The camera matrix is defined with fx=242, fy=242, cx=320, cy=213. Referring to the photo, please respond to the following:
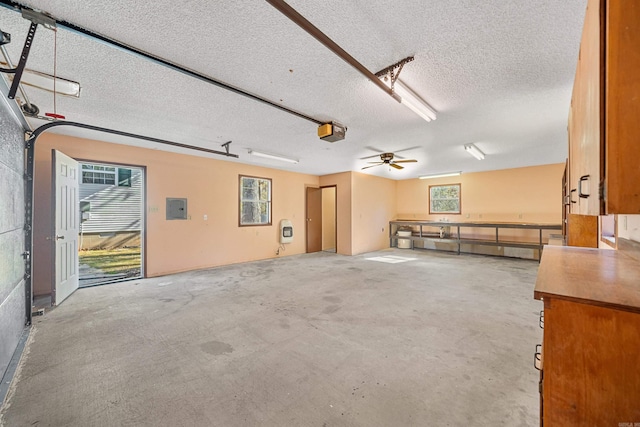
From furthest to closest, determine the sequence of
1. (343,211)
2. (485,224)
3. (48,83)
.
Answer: (343,211) → (485,224) → (48,83)

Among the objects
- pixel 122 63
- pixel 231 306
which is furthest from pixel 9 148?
pixel 231 306

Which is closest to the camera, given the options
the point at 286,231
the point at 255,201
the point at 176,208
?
the point at 176,208

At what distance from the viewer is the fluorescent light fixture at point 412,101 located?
8.21 feet

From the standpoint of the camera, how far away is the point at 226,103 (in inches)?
116

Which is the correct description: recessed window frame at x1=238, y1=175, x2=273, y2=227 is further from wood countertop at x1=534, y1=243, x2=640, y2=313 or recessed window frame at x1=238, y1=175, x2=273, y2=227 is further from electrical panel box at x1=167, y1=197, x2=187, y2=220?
wood countertop at x1=534, y1=243, x2=640, y2=313

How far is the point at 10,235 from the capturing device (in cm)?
229

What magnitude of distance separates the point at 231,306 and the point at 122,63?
9.62 ft

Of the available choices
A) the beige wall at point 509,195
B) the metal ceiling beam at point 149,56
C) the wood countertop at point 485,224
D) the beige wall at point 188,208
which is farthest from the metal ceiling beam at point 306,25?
the beige wall at point 509,195

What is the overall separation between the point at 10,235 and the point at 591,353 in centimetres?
411

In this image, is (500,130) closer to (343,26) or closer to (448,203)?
(343,26)

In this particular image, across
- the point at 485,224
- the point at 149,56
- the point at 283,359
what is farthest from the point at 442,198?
the point at 149,56

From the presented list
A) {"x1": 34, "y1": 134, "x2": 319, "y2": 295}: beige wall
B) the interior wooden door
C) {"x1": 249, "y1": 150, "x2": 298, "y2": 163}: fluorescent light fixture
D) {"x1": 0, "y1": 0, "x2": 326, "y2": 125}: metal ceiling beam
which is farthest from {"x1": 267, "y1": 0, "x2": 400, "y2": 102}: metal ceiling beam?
the interior wooden door

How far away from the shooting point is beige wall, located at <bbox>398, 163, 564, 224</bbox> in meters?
6.51

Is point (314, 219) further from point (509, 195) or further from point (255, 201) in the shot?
point (509, 195)
